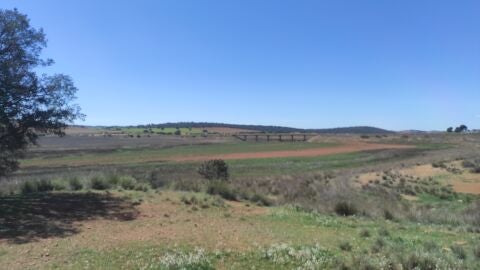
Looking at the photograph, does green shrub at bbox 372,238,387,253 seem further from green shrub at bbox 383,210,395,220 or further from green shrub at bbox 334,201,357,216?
green shrub at bbox 334,201,357,216

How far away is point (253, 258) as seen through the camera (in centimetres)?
1012

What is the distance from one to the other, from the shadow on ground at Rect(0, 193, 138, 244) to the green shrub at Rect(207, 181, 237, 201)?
494cm

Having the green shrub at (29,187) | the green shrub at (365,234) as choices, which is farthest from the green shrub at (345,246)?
the green shrub at (29,187)

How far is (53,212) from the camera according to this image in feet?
52.5

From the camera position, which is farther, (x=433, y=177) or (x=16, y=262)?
(x=433, y=177)

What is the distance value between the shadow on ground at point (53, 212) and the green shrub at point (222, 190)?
4.94 meters

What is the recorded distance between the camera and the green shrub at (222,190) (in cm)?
2240

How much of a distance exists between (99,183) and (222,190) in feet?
19.8

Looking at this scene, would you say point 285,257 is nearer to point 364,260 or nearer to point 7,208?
point 364,260

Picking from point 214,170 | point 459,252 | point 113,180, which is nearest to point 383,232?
point 459,252

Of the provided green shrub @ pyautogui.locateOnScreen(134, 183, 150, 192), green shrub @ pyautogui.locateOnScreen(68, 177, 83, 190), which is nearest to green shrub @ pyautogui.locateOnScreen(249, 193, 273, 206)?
green shrub @ pyautogui.locateOnScreen(134, 183, 150, 192)

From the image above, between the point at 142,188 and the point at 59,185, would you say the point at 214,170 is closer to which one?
the point at 142,188

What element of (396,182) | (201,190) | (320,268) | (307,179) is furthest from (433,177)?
(320,268)

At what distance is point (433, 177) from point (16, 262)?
4192 centimetres
